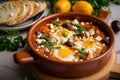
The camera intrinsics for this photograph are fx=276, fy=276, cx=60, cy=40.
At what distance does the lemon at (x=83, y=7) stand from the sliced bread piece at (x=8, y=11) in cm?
29

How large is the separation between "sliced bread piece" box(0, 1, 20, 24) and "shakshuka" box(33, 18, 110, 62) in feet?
0.83

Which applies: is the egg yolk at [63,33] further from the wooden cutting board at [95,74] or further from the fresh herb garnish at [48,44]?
the wooden cutting board at [95,74]

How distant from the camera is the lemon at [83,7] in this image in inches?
53.5

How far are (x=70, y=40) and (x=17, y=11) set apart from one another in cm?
40

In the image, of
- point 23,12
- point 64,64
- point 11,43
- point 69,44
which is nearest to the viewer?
point 64,64

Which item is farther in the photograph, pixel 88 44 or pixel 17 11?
pixel 17 11

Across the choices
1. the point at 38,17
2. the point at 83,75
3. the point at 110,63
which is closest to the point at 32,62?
the point at 83,75

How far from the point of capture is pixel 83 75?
3.20 feet

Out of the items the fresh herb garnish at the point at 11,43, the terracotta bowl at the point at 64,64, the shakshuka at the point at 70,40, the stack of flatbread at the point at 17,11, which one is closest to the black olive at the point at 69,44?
the shakshuka at the point at 70,40

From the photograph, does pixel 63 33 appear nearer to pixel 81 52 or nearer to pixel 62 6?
pixel 81 52

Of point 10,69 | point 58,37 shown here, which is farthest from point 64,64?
point 10,69

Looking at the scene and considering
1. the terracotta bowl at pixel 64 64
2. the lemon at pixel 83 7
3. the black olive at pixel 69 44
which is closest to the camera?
the terracotta bowl at pixel 64 64

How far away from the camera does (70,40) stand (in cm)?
108

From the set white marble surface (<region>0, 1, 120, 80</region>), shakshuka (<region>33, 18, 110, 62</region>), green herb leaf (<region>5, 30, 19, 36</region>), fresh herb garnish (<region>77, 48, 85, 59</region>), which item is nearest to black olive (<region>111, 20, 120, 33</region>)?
white marble surface (<region>0, 1, 120, 80</region>)
